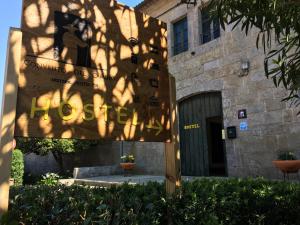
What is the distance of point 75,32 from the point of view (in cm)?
296

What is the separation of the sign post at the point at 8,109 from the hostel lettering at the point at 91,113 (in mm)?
186

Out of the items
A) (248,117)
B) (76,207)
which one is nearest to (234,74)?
(248,117)

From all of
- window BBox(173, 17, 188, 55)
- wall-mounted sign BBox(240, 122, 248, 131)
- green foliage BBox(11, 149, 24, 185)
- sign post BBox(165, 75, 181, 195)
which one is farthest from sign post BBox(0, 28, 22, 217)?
green foliage BBox(11, 149, 24, 185)

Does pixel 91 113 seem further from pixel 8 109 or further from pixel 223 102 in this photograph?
pixel 223 102

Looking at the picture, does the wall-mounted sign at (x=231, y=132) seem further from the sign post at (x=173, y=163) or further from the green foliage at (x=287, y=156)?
the sign post at (x=173, y=163)

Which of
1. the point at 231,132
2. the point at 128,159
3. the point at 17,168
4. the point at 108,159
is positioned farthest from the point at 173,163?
the point at 108,159

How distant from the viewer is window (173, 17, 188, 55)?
44.1 feet

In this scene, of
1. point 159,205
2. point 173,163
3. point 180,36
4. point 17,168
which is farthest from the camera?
point 17,168

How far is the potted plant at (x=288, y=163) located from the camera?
859cm

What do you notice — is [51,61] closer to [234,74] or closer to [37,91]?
[37,91]

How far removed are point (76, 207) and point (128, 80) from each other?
1402 mm

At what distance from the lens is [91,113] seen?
9.67 feet

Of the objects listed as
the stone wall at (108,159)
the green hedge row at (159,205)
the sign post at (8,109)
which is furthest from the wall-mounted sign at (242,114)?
the sign post at (8,109)

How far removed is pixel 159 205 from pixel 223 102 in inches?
337
